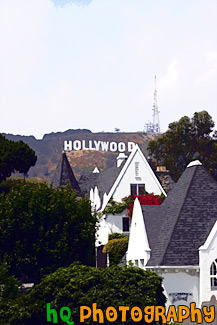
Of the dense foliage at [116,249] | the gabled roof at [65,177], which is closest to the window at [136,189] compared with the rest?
the dense foliage at [116,249]

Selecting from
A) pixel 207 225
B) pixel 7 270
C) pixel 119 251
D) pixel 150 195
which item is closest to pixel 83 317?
pixel 207 225

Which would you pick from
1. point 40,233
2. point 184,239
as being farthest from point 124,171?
point 184,239

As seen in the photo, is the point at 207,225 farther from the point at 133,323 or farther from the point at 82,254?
the point at 82,254

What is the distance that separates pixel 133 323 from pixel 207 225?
8.32m

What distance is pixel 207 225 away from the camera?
144 feet

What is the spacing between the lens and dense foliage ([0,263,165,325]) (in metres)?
39.0

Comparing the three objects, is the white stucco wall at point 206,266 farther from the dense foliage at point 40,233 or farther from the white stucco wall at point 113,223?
the white stucco wall at point 113,223

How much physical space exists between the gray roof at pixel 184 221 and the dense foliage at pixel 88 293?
9.96 feet

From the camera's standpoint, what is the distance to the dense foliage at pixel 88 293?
128ft

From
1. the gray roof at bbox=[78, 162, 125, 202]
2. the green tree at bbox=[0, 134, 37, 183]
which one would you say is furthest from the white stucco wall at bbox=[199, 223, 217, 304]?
the green tree at bbox=[0, 134, 37, 183]

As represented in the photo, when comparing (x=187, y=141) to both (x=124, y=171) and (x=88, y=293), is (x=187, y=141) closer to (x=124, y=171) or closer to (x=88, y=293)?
(x=124, y=171)

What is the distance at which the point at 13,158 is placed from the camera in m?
71.9

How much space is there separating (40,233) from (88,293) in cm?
1446

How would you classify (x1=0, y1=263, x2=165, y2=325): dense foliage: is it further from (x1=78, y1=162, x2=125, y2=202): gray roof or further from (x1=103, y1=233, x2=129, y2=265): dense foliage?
(x1=78, y1=162, x2=125, y2=202): gray roof
